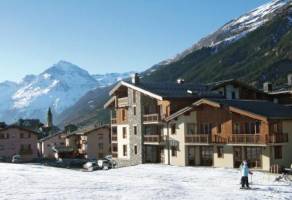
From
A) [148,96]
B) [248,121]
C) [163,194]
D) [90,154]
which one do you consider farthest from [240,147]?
[90,154]

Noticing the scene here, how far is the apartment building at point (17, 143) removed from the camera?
121875 mm

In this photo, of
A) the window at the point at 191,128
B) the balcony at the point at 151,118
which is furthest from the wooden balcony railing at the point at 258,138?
the balcony at the point at 151,118

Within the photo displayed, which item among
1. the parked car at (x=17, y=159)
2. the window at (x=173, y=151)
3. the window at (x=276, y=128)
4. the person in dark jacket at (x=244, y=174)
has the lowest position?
the parked car at (x=17, y=159)

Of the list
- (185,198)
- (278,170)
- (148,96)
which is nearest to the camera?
(185,198)

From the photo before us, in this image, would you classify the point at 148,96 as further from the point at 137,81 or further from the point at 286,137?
the point at 286,137

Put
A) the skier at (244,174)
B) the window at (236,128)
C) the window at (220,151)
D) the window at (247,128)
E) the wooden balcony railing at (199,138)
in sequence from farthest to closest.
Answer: the wooden balcony railing at (199,138)
the window at (220,151)
the window at (236,128)
the window at (247,128)
the skier at (244,174)

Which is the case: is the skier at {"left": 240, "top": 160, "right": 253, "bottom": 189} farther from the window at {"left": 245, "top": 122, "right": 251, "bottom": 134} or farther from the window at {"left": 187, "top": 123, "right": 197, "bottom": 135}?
the window at {"left": 187, "top": 123, "right": 197, "bottom": 135}

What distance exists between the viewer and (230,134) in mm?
60875

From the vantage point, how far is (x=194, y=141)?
64938 mm

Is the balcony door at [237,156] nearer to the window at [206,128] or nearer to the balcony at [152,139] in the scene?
the window at [206,128]

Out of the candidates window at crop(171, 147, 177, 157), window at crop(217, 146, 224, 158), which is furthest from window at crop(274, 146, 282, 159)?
window at crop(171, 147, 177, 157)

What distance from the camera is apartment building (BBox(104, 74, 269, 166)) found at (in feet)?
235

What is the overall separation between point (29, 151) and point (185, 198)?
9243 cm

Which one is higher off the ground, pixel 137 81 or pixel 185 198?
pixel 137 81
